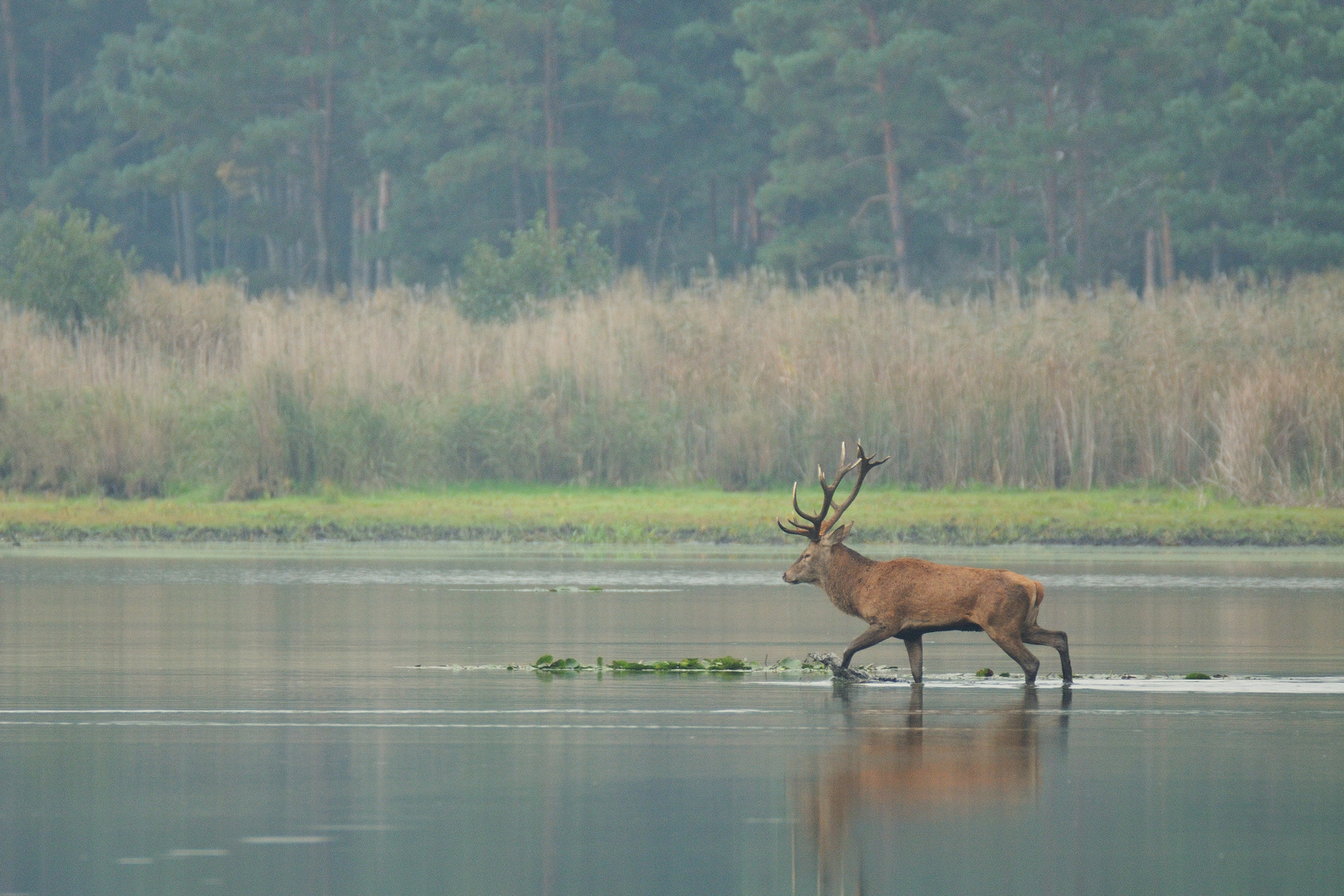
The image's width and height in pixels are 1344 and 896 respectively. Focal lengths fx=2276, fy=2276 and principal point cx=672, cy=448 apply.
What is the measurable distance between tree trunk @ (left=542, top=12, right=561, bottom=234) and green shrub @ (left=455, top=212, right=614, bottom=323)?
1602 centimetres

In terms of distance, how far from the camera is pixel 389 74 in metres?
62.0

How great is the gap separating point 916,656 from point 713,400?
16.7 meters

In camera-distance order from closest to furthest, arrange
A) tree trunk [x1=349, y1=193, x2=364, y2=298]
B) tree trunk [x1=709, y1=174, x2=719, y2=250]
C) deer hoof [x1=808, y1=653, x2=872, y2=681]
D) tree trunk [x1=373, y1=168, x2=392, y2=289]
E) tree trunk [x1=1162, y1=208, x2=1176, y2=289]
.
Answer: deer hoof [x1=808, y1=653, x2=872, y2=681]
tree trunk [x1=1162, y1=208, x2=1176, y2=289]
tree trunk [x1=709, y1=174, x2=719, y2=250]
tree trunk [x1=373, y1=168, x2=392, y2=289]
tree trunk [x1=349, y1=193, x2=364, y2=298]

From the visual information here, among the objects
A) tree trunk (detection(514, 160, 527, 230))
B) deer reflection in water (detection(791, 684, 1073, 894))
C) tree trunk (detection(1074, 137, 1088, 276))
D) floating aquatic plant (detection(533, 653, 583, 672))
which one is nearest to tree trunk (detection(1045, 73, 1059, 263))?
tree trunk (detection(1074, 137, 1088, 276))

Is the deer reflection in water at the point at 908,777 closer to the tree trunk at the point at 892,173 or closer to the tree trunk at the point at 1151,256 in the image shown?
the tree trunk at the point at 1151,256

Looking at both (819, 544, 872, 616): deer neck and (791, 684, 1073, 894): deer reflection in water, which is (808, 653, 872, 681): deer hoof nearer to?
(819, 544, 872, 616): deer neck

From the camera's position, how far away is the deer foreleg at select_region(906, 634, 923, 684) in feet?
39.0

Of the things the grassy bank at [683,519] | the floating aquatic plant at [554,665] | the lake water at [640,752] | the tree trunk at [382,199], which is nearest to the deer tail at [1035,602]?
the lake water at [640,752]

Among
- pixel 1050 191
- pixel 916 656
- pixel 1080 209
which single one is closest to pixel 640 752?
pixel 916 656

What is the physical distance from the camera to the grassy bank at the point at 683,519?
22.9 metres

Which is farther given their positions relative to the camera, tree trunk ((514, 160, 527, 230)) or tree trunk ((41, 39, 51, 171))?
tree trunk ((41, 39, 51, 171))

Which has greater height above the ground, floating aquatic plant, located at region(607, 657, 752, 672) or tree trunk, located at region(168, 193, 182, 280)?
tree trunk, located at region(168, 193, 182, 280)

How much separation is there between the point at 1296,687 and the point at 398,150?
1992 inches

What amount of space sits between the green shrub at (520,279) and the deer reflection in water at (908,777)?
25046 mm
